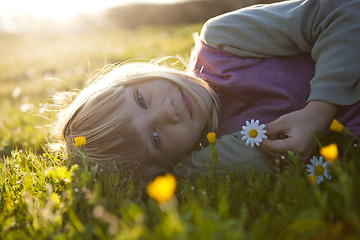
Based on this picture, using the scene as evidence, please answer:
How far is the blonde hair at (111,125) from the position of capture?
91.4 inches

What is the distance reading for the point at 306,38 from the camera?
8.06 ft

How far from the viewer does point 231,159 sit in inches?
87.3

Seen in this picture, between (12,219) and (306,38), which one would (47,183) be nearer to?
(12,219)

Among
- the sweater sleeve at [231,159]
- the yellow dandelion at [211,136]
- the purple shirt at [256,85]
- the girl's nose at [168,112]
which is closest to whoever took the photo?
the yellow dandelion at [211,136]

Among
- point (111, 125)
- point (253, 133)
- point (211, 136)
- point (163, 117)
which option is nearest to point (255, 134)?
point (253, 133)

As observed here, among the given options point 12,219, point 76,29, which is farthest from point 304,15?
point 76,29

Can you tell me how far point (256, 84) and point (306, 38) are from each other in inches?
19.5

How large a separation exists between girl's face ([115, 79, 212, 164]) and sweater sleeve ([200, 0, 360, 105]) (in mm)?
591

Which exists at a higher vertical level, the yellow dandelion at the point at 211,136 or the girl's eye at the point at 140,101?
the girl's eye at the point at 140,101

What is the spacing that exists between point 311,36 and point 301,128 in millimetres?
813

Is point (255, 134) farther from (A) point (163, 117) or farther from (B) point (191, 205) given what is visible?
(B) point (191, 205)

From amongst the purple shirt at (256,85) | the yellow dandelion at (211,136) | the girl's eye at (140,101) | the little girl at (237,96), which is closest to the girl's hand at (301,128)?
the little girl at (237,96)

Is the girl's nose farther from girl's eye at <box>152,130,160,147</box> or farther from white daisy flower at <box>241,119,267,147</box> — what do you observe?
white daisy flower at <box>241,119,267,147</box>

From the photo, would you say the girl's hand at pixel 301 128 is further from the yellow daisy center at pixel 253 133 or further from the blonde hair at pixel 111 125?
the blonde hair at pixel 111 125
